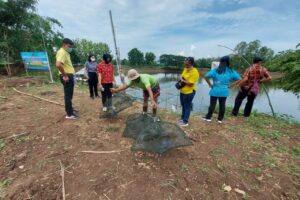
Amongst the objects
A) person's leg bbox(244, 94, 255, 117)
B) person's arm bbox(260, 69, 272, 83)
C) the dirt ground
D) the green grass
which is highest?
person's arm bbox(260, 69, 272, 83)

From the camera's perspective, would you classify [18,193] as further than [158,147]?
No

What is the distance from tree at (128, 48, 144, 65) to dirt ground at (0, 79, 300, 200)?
213ft

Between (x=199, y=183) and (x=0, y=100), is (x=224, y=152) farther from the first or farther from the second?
(x=0, y=100)

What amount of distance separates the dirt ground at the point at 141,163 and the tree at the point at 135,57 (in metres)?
65.1

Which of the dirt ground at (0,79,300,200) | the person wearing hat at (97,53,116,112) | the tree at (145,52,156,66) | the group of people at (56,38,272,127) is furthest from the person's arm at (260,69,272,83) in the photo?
the tree at (145,52,156,66)

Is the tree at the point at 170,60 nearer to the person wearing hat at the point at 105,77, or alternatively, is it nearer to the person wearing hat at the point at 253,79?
the person wearing hat at the point at 253,79

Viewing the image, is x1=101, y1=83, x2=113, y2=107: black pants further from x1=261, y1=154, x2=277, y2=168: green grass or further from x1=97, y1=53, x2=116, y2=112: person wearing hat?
x1=261, y1=154, x2=277, y2=168: green grass

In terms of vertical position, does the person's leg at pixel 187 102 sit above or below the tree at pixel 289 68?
below

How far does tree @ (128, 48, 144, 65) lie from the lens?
67.2 meters

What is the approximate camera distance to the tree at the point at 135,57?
2648 inches

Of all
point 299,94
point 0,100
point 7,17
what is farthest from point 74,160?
point 7,17

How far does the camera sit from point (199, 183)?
7.02 ft

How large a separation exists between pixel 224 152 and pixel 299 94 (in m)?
4.07

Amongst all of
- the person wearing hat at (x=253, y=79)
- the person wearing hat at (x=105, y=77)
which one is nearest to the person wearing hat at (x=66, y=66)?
the person wearing hat at (x=105, y=77)
